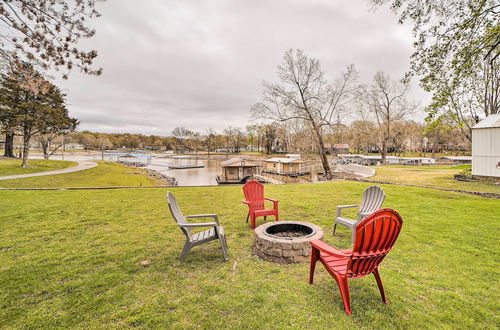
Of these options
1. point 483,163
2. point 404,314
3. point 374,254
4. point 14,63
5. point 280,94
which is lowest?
point 404,314

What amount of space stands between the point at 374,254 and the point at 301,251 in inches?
56.1

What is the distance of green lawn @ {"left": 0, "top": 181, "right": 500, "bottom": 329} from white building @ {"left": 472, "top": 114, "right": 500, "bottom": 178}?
28.6ft

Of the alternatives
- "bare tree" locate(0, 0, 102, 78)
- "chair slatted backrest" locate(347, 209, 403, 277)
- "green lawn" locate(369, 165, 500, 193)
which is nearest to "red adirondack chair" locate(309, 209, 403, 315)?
"chair slatted backrest" locate(347, 209, 403, 277)

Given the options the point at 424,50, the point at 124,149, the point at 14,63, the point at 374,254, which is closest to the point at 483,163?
the point at 424,50

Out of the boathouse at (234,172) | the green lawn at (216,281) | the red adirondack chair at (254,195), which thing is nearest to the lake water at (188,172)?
the boathouse at (234,172)

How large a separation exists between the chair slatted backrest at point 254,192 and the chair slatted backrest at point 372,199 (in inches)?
89.6

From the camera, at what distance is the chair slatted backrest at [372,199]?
4428 millimetres

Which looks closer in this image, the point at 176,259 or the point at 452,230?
the point at 176,259

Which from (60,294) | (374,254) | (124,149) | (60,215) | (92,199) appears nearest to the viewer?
(374,254)

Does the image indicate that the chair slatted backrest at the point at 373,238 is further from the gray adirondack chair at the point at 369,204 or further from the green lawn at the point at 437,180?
the green lawn at the point at 437,180

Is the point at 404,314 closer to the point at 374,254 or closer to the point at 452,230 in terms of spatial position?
the point at 374,254

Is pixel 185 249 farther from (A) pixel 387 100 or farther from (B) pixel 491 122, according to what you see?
(A) pixel 387 100

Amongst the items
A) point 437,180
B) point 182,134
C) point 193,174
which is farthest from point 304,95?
point 182,134

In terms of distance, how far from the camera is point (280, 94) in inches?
746
